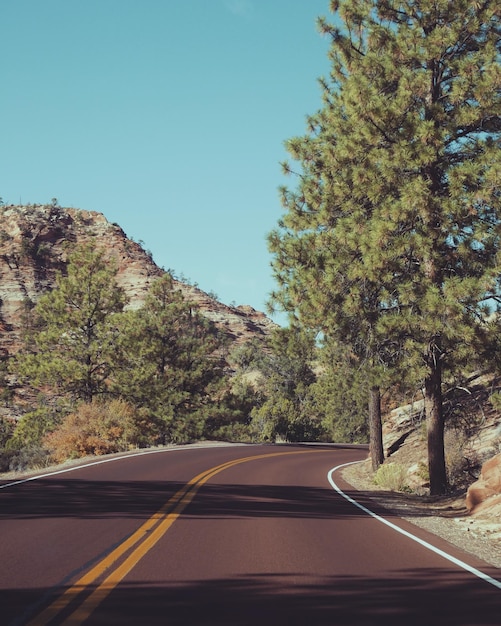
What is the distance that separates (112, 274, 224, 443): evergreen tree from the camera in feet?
134

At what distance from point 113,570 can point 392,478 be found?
14.2m

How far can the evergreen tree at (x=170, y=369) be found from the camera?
134ft

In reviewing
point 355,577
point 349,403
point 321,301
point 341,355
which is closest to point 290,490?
point 321,301

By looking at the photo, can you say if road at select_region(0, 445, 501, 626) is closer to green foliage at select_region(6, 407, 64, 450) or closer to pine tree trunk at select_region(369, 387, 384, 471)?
pine tree trunk at select_region(369, 387, 384, 471)

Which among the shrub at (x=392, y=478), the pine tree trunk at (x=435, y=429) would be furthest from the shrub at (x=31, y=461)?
the pine tree trunk at (x=435, y=429)

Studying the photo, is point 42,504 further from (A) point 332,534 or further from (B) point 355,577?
(B) point 355,577

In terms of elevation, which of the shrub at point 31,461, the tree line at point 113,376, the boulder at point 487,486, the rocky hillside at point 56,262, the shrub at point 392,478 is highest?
the rocky hillside at point 56,262

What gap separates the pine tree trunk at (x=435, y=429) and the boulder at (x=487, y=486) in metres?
A: 3.72

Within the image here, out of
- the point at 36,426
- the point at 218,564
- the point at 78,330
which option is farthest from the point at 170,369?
the point at 218,564

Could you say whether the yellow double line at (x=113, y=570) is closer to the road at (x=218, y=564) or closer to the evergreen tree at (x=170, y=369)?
the road at (x=218, y=564)

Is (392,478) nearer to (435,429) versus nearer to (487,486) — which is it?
(435,429)

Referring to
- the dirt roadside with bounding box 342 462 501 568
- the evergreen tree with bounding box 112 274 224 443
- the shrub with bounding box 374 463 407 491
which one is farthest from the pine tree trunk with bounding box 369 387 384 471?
the evergreen tree with bounding box 112 274 224 443

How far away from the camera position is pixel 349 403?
54.0m

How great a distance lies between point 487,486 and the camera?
13086mm
